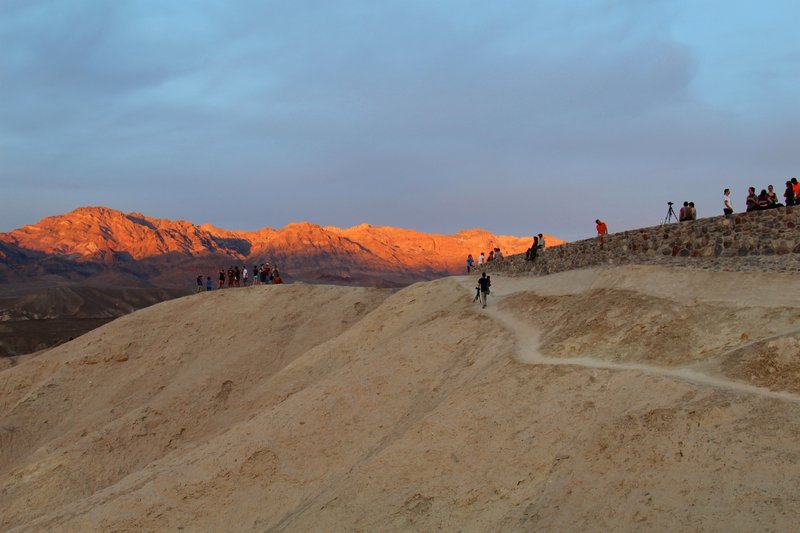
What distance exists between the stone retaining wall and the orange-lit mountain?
90.3 meters

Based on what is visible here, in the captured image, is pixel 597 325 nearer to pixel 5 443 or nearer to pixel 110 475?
pixel 110 475

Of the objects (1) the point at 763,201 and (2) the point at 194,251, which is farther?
(2) the point at 194,251

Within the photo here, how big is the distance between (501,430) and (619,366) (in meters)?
2.69

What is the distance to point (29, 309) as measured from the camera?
77625mm

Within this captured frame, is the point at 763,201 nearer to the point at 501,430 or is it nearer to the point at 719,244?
the point at 719,244

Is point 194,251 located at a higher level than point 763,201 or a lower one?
higher

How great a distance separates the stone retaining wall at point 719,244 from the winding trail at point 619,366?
3703 mm

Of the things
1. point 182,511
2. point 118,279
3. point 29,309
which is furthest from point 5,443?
point 118,279

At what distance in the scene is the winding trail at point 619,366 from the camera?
10.8 metres

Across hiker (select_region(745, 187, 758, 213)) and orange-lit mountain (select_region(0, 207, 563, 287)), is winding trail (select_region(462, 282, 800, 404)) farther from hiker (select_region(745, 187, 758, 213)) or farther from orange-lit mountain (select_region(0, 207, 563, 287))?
orange-lit mountain (select_region(0, 207, 563, 287))

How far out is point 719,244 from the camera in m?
16.8

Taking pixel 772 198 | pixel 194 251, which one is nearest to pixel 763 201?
pixel 772 198

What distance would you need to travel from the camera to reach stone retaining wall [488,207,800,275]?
618 inches

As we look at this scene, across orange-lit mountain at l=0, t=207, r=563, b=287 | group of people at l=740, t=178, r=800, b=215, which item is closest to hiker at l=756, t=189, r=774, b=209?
group of people at l=740, t=178, r=800, b=215
